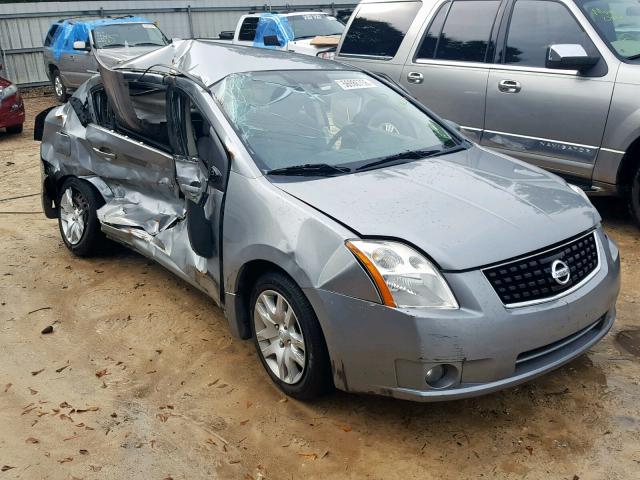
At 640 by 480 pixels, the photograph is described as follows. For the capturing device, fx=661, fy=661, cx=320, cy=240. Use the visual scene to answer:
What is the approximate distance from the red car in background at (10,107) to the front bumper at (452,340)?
33.3 feet

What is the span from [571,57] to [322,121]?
94.7 inches

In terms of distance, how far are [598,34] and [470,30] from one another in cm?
124

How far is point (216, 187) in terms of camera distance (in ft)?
12.1


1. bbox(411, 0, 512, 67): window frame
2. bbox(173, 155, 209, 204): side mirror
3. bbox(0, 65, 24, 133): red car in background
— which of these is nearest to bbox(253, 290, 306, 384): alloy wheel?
bbox(173, 155, 209, 204): side mirror

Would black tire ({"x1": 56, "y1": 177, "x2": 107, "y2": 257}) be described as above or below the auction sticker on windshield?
below

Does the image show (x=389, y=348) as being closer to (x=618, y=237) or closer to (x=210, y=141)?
(x=210, y=141)

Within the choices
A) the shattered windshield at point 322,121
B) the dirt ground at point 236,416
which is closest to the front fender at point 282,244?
the shattered windshield at point 322,121

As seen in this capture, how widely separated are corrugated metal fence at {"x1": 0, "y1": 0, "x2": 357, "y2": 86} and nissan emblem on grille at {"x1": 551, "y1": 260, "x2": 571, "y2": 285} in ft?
59.0

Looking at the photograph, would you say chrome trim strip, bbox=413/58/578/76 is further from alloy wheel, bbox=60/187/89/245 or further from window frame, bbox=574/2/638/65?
alloy wheel, bbox=60/187/89/245

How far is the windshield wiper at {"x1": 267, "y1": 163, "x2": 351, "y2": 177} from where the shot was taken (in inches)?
139

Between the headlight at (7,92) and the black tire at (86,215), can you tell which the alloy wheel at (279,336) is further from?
the headlight at (7,92)

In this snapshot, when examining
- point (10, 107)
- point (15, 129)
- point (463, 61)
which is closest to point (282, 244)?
point (463, 61)

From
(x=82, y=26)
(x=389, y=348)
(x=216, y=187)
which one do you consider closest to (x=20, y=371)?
(x=216, y=187)

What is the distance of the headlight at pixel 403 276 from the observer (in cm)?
282
